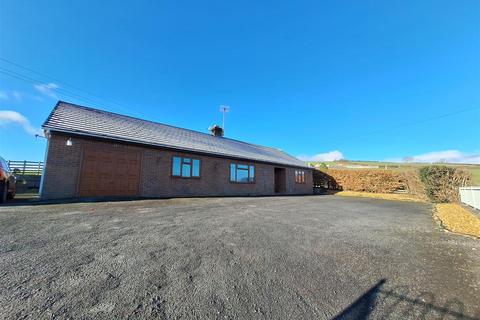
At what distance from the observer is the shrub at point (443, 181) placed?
10887 millimetres

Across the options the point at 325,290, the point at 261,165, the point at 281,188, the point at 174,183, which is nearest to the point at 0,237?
the point at 325,290

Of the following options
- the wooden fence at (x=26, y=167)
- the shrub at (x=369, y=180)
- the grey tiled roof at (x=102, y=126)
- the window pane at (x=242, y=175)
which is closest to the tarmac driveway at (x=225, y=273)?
the grey tiled roof at (x=102, y=126)

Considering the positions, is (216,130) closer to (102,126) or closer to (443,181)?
(102,126)

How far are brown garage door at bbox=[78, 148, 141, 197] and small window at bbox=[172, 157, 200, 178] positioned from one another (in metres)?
1.94

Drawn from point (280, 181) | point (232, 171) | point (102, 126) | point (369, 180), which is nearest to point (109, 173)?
point (102, 126)

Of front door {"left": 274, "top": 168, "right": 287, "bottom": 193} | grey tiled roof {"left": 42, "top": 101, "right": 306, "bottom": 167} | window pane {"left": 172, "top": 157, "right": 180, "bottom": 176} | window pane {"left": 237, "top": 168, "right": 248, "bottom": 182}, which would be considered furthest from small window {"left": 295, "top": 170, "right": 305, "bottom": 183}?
window pane {"left": 172, "top": 157, "right": 180, "bottom": 176}

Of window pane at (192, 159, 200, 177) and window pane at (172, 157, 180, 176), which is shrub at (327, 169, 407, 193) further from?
window pane at (172, 157, 180, 176)

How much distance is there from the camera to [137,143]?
9953mm

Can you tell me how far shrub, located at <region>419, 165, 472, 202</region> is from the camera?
10887mm

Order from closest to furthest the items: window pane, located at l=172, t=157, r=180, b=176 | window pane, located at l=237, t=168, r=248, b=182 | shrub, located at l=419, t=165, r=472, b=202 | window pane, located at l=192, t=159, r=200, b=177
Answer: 1. shrub, located at l=419, t=165, r=472, b=202
2. window pane, located at l=172, t=157, r=180, b=176
3. window pane, located at l=192, t=159, r=200, b=177
4. window pane, located at l=237, t=168, r=248, b=182

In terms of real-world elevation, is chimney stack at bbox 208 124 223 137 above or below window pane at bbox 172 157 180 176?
above

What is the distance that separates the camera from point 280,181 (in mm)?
18719

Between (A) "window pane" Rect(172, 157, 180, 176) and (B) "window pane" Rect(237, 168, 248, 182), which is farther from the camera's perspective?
(B) "window pane" Rect(237, 168, 248, 182)

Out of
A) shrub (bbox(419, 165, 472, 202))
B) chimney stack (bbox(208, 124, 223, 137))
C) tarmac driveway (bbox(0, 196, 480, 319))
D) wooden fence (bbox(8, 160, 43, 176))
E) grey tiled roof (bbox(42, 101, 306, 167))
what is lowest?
tarmac driveway (bbox(0, 196, 480, 319))
